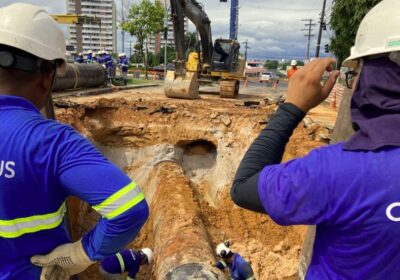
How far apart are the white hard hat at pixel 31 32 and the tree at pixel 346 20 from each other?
48.2 ft

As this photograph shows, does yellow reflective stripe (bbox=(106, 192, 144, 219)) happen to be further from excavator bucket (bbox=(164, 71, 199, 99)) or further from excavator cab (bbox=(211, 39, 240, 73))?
excavator cab (bbox=(211, 39, 240, 73))

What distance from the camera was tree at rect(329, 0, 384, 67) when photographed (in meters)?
14.6

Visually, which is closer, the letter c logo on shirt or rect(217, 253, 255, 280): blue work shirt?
the letter c logo on shirt

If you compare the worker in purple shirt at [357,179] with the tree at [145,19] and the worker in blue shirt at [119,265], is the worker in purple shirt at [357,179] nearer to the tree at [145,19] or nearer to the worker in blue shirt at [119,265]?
the worker in blue shirt at [119,265]

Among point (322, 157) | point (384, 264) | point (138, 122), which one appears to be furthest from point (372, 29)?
point (138, 122)

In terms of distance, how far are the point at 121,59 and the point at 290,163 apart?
2661 centimetres

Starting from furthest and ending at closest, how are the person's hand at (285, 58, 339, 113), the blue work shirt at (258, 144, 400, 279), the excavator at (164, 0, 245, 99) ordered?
the excavator at (164, 0, 245, 99) → the person's hand at (285, 58, 339, 113) → the blue work shirt at (258, 144, 400, 279)

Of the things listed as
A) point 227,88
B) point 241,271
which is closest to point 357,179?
point 241,271

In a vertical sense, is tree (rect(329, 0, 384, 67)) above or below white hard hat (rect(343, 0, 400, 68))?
above

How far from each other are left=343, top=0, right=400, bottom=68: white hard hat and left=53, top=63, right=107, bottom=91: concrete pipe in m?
15.1

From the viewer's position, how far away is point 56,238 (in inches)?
76.3

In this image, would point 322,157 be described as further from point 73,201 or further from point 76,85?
point 76,85

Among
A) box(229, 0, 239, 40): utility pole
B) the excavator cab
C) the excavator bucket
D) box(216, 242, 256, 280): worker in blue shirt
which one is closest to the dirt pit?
box(216, 242, 256, 280): worker in blue shirt

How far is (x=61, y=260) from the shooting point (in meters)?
1.94
